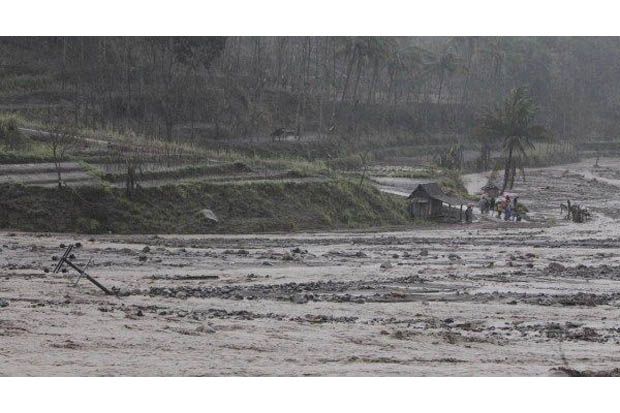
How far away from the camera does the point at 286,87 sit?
26.3 meters

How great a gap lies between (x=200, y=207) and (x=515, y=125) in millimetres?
8265

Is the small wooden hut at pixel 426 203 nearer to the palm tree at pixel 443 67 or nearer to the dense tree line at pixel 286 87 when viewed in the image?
the dense tree line at pixel 286 87

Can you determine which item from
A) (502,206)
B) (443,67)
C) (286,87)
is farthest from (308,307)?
(443,67)

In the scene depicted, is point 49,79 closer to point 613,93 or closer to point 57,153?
point 57,153

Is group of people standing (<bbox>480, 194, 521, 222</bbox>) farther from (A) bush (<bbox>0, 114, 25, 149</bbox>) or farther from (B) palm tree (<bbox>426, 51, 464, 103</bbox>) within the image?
(A) bush (<bbox>0, 114, 25, 149</bbox>)

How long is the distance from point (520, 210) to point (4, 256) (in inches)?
621

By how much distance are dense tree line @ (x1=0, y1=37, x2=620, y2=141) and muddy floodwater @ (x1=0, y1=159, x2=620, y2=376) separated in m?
3.37

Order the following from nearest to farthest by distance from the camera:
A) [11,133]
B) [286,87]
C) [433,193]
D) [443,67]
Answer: [11,133] → [286,87] → [433,193] → [443,67]

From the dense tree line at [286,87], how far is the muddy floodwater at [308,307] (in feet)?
11.1

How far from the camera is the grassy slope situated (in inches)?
800

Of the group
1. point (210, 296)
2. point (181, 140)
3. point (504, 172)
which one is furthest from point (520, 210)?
point (210, 296)

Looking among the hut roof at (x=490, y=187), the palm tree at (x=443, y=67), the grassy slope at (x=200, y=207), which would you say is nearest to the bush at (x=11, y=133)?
the grassy slope at (x=200, y=207)

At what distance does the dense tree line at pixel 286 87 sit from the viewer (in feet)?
58.2

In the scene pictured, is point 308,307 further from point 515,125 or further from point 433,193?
point 433,193
